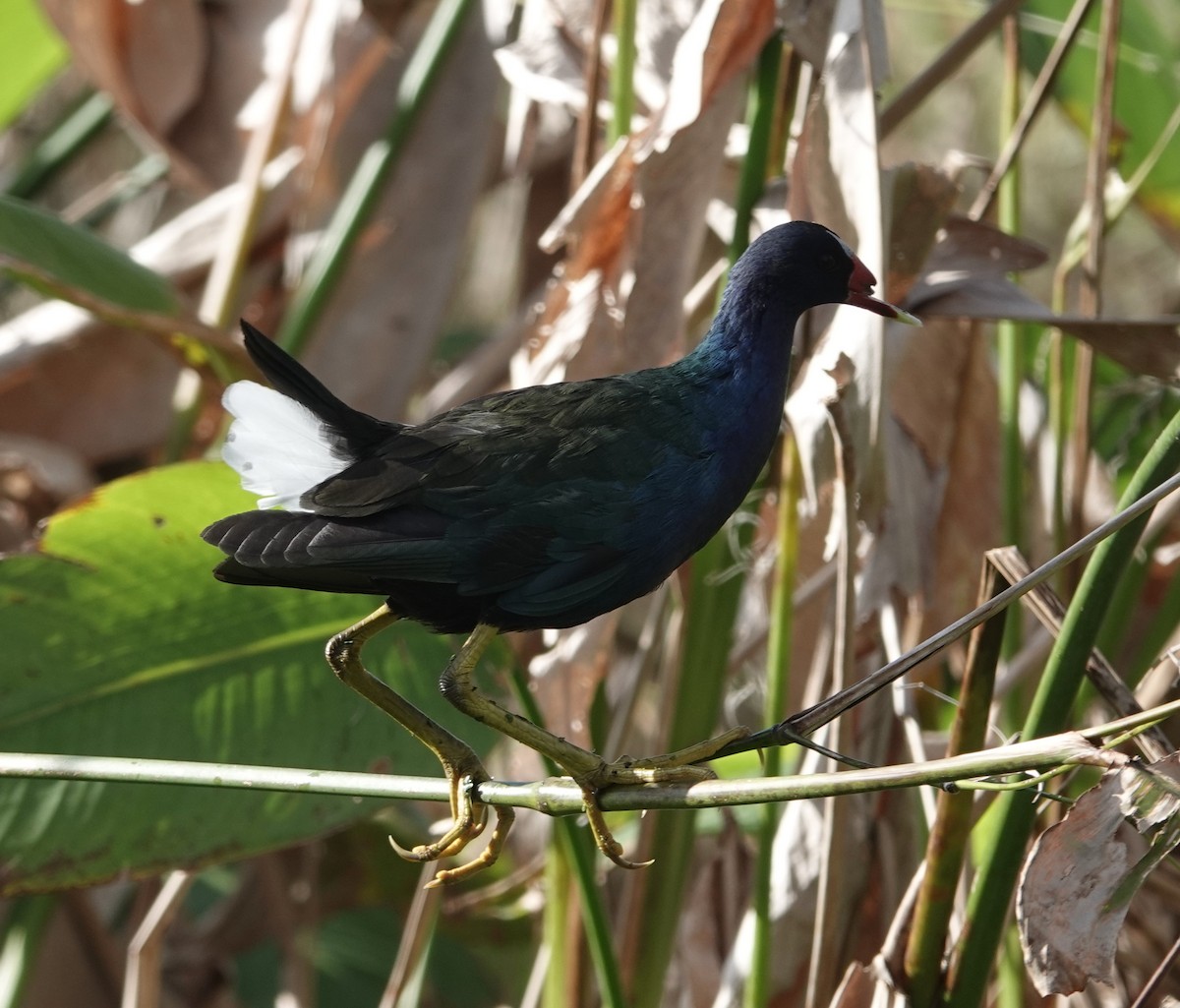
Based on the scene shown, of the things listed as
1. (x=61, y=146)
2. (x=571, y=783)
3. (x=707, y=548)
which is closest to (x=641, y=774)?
(x=571, y=783)

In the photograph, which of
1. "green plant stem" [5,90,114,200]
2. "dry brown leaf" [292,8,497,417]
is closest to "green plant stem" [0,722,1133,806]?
"dry brown leaf" [292,8,497,417]

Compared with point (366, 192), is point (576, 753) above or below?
below

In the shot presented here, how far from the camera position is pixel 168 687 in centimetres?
157

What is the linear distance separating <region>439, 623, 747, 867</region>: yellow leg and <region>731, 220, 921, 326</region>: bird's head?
40cm

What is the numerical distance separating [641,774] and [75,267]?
92 centimetres

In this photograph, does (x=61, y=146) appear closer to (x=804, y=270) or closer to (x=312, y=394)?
(x=312, y=394)

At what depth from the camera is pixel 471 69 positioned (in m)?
2.33

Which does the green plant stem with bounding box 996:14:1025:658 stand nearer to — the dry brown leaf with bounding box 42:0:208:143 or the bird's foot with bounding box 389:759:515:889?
the bird's foot with bounding box 389:759:515:889

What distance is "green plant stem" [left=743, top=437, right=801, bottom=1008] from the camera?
131cm

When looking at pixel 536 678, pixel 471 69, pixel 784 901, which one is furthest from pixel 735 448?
pixel 471 69

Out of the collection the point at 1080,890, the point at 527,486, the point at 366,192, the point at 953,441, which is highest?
the point at 366,192

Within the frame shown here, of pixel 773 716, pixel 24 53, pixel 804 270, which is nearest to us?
pixel 804 270

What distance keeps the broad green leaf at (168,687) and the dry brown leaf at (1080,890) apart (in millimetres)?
771

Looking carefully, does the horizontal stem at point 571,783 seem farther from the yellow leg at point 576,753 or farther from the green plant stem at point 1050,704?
the green plant stem at point 1050,704
